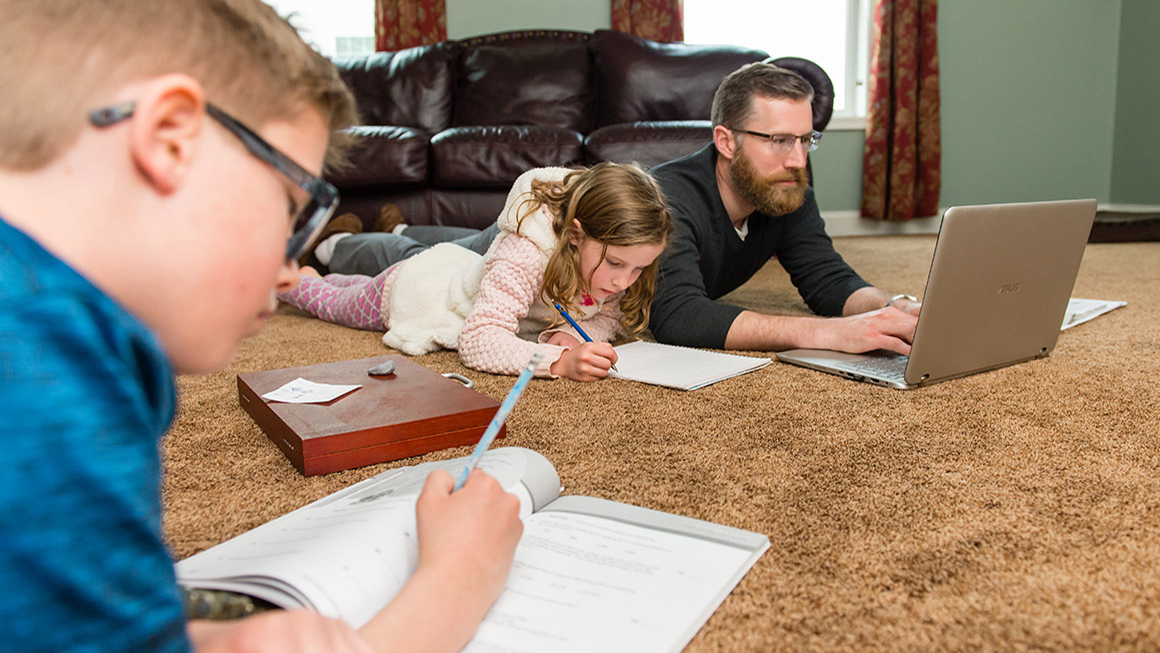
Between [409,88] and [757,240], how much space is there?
2122 mm

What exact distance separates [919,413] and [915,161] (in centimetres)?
343

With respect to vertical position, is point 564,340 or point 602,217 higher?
point 602,217

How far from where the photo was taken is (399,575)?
60 centimetres

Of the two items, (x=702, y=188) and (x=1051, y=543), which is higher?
(x=702, y=188)

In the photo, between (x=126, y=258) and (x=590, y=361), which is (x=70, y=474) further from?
(x=590, y=361)

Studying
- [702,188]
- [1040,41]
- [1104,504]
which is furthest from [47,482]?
[1040,41]

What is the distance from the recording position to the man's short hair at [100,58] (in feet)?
1.23

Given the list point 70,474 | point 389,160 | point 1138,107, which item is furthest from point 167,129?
point 1138,107

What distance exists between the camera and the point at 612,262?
1.49 metres

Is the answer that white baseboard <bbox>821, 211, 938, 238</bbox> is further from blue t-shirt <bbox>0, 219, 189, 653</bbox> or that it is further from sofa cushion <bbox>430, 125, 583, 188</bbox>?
blue t-shirt <bbox>0, 219, 189, 653</bbox>

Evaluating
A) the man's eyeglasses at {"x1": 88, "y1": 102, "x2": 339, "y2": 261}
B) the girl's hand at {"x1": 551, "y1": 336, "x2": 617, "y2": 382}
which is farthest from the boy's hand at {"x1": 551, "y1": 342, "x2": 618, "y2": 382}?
the man's eyeglasses at {"x1": 88, "y1": 102, "x2": 339, "y2": 261}

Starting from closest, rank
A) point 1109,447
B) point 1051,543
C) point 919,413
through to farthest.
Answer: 1. point 1051,543
2. point 1109,447
3. point 919,413

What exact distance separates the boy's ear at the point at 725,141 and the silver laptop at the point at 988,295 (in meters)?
0.56

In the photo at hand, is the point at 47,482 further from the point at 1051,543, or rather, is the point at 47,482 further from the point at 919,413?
the point at 919,413
